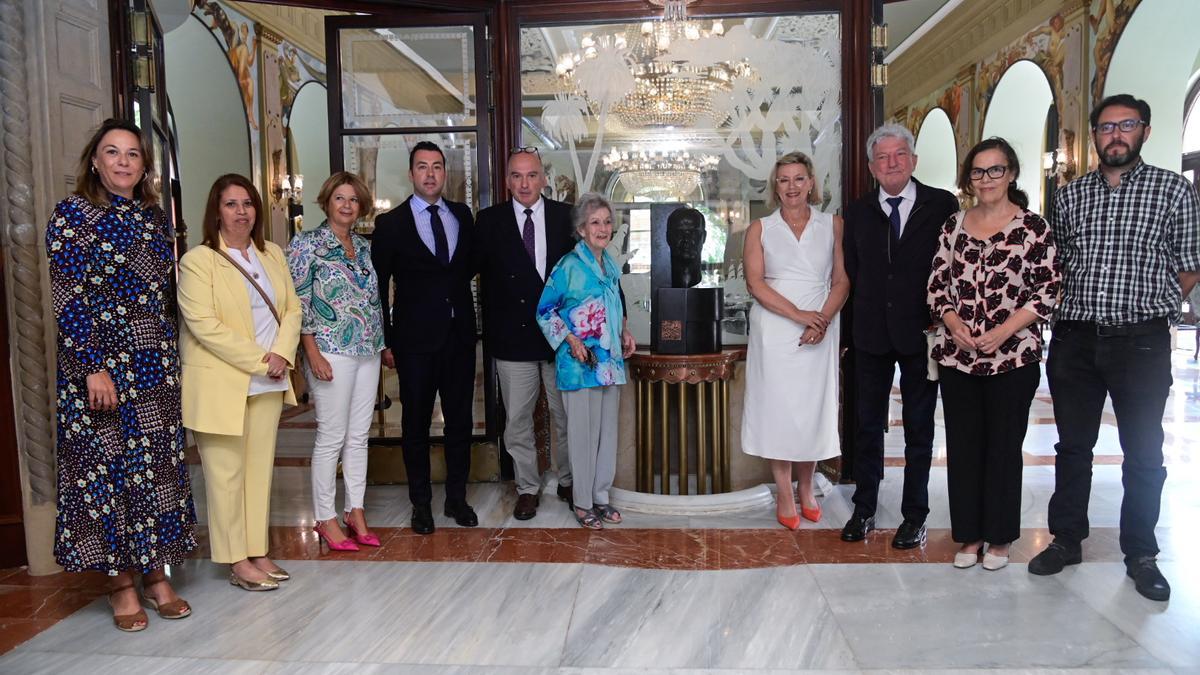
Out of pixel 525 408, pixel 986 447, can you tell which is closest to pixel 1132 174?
pixel 986 447

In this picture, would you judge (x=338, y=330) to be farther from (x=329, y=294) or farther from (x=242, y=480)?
(x=242, y=480)

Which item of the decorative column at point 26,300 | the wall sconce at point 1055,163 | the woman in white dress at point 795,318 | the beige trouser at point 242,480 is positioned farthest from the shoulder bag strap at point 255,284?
the wall sconce at point 1055,163

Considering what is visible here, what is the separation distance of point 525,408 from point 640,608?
1292 millimetres

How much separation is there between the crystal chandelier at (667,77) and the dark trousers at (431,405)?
1.78 metres

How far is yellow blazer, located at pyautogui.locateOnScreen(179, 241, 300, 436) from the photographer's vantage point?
2.76 metres

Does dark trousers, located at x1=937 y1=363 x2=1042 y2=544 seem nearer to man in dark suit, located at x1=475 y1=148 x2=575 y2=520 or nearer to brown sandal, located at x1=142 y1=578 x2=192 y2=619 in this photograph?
man in dark suit, located at x1=475 y1=148 x2=575 y2=520

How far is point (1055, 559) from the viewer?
9.77 feet

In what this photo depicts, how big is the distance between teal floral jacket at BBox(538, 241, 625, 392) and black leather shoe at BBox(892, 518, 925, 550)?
138 cm

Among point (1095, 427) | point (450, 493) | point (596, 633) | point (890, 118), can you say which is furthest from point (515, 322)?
point (890, 118)

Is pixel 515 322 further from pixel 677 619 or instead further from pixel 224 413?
pixel 677 619

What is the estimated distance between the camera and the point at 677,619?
2631 mm

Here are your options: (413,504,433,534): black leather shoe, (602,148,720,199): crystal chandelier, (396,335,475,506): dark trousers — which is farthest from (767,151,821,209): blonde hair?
(413,504,433,534): black leather shoe

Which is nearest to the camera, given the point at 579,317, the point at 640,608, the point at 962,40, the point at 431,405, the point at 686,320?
Answer: the point at 640,608

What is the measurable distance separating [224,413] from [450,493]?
1235 millimetres
